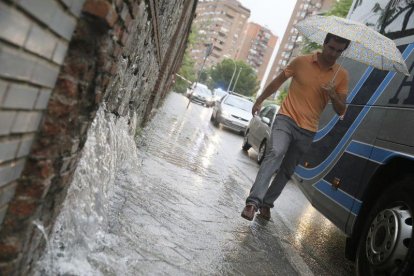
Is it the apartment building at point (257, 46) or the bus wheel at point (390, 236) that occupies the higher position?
the apartment building at point (257, 46)

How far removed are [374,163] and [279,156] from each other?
1.04m

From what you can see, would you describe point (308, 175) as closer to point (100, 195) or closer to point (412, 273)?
point (412, 273)

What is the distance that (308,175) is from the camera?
20.5 ft

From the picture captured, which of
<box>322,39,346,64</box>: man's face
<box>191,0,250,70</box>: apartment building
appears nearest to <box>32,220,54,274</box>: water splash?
<box>322,39,346,64</box>: man's face

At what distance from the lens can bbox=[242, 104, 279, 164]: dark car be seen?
11.3 meters

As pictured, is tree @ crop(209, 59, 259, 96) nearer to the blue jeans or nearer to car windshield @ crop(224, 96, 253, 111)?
car windshield @ crop(224, 96, 253, 111)

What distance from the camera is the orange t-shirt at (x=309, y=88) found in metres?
5.19

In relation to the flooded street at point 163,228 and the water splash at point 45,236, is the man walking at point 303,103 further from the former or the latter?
the water splash at point 45,236

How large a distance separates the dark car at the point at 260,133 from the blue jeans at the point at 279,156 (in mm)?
5265

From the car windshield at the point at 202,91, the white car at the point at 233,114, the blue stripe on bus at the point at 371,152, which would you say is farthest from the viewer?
the car windshield at the point at 202,91

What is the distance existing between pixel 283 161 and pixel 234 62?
314ft

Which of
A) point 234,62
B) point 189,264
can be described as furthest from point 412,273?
point 234,62

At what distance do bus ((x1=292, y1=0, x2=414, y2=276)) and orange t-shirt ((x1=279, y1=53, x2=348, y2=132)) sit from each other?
1.54 ft

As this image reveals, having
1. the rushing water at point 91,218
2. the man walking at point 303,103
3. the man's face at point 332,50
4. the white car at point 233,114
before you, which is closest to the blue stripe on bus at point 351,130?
the man walking at point 303,103
